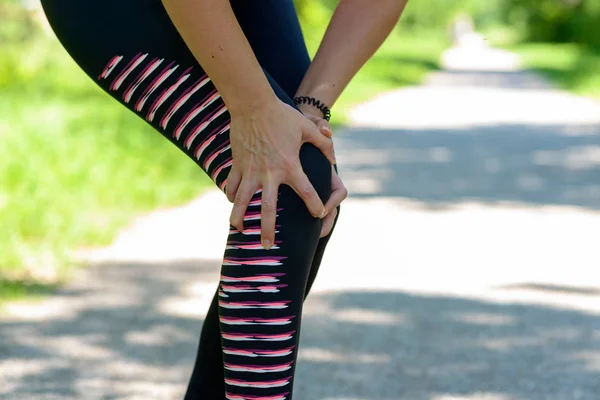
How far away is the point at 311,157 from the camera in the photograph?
3.88 ft

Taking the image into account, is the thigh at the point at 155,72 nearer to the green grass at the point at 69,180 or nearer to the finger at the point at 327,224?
the finger at the point at 327,224

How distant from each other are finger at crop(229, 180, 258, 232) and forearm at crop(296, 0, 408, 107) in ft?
0.78

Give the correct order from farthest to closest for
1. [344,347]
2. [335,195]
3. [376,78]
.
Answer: [376,78] → [344,347] → [335,195]

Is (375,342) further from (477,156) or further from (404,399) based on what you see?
(477,156)

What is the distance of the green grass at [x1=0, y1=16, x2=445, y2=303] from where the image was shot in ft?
13.7

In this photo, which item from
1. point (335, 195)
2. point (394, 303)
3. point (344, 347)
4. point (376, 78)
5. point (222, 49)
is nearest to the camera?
point (222, 49)

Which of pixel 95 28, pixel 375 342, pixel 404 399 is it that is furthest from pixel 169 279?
pixel 95 28

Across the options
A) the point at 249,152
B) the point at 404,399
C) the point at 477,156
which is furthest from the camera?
the point at 477,156

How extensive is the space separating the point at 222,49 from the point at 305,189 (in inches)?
7.5

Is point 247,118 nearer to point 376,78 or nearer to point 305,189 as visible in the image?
point 305,189

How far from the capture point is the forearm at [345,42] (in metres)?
1.34

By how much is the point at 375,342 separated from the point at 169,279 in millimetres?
1134

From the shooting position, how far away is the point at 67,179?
5.53 m

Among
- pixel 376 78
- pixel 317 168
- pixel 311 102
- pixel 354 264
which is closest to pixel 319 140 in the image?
pixel 317 168
